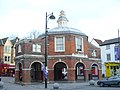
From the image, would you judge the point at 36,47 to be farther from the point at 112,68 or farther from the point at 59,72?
the point at 112,68

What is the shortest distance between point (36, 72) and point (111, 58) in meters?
28.7

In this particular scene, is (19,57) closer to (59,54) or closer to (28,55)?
(28,55)

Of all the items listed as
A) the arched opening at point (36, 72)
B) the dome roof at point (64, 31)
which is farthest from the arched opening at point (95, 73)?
the arched opening at point (36, 72)

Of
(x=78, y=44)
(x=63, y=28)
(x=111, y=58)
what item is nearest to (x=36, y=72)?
(x=78, y=44)

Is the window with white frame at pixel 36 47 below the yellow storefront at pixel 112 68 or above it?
above

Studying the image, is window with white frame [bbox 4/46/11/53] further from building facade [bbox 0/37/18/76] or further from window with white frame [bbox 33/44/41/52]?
window with white frame [bbox 33/44/41/52]

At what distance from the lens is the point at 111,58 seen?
227 ft

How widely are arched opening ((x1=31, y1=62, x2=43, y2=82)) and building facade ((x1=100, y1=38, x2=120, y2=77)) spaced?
2432 centimetres

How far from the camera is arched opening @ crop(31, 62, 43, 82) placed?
45438mm

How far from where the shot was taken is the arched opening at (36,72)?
45438 millimetres

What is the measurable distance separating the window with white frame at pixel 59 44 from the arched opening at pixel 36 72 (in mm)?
4260

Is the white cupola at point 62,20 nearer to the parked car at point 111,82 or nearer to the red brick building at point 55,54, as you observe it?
the red brick building at point 55,54

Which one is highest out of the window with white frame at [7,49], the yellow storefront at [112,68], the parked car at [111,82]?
the window with white frame at [7,49]

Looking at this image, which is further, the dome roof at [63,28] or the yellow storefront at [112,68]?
the yellow storefront at [112,68]
